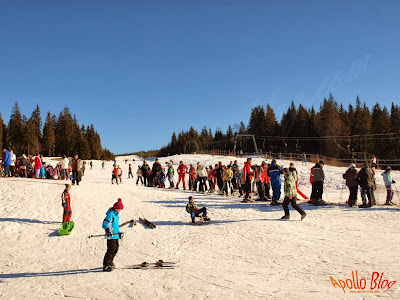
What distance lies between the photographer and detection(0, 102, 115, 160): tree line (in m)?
73.2

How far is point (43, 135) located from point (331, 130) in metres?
79.6

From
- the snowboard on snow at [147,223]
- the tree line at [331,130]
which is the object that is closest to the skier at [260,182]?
the snowboard on snow at [147,223]

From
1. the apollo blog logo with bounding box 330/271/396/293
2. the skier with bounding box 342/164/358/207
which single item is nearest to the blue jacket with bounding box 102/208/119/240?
the apollo blog logo with bounding box 330/271/396/293

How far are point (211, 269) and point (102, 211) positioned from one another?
25.8 ft

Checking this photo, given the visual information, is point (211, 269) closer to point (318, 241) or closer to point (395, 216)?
point (318, 241)

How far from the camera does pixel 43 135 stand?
8481 cm

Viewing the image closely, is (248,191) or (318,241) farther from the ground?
(248,191)

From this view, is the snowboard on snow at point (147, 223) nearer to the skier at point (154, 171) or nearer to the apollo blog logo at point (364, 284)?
the apollo blog logo at point (364, 284)

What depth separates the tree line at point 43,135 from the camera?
7319 cm

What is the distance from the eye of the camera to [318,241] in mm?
8391

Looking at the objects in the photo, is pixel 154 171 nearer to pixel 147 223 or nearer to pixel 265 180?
pixel 265 180

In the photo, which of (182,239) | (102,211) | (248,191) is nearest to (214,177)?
(248,191)

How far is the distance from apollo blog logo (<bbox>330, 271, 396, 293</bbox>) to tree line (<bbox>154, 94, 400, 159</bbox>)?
158 ft

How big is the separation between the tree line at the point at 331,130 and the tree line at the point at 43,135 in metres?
48.6
